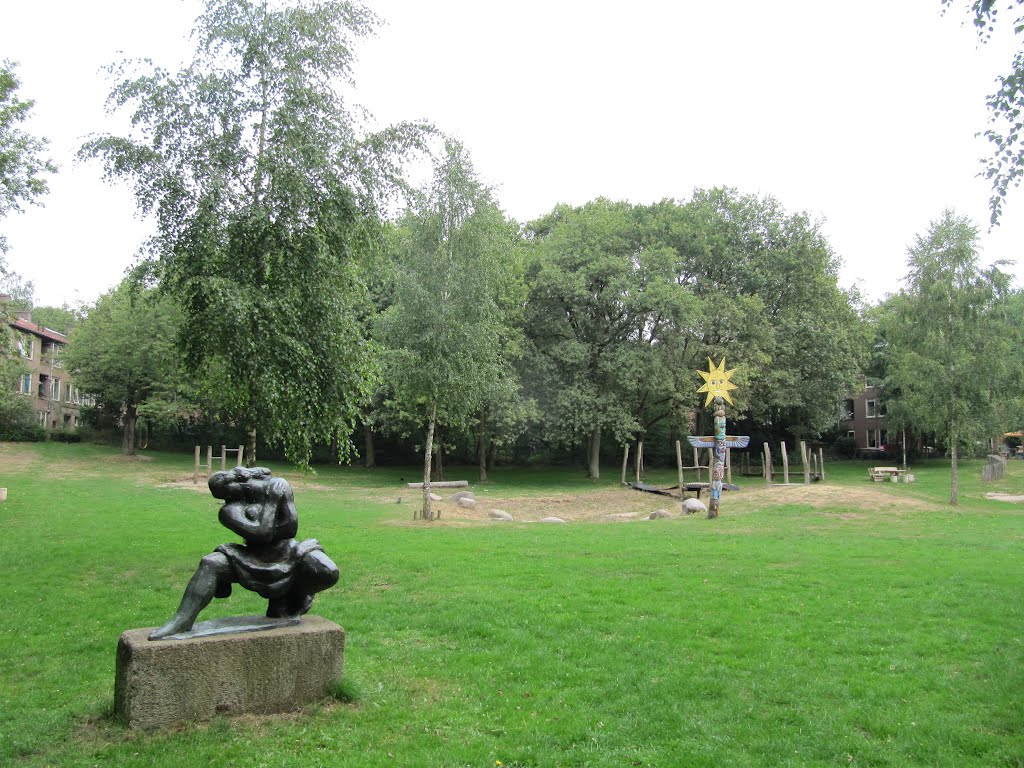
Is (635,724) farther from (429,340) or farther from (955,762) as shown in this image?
(429,340)

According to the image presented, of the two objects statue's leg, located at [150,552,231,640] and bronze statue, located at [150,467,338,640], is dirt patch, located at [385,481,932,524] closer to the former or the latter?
bronze statue, located at [150,467,338,640]

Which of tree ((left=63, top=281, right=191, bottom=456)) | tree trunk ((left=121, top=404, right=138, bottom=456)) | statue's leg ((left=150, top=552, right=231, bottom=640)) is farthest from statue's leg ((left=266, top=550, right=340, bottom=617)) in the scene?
tree trunk ((left=121, top=404, right=138, bottom=456))

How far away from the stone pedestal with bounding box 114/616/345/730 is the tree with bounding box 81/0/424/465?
570cm

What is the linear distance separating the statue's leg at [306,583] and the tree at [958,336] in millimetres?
26365

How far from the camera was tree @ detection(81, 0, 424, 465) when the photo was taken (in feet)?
37.6

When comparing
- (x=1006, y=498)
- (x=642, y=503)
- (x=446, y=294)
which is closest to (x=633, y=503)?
(x=642, y=503)

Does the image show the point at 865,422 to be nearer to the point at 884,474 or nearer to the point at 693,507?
the point at 884,474

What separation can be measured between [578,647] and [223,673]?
3632 mm

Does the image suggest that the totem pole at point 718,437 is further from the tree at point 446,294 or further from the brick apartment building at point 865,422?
the brick apartment building at point 865,422

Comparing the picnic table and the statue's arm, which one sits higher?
the statue's arm

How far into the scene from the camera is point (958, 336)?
26469 millimetres

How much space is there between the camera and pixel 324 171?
1205 centimetres

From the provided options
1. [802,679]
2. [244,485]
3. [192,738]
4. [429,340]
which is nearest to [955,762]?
[802,679]

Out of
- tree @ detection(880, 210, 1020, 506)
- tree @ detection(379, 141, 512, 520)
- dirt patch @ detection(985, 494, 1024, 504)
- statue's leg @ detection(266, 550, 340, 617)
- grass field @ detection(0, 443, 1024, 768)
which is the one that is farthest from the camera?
dirt patch @ detection(985, 494, 1024, 504)
